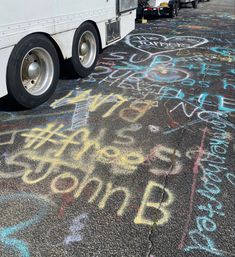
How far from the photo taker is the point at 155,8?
47.9ft

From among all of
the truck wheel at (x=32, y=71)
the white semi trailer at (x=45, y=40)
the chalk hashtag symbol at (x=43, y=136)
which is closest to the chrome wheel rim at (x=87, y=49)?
the white semi trailer at (x=45, y=40)

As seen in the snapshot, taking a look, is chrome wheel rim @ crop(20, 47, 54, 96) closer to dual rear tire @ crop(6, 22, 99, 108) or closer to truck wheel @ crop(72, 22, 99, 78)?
dual rear tire @ crop(6, 22, 99, 108)

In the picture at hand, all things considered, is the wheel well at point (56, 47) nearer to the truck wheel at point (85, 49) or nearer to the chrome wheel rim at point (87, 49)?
the truck wheel at point (85, 49)

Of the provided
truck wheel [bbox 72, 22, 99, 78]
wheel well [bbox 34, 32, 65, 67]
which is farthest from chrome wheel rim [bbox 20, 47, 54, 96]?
truck wheel [bbox 72, 22, 99, 78]

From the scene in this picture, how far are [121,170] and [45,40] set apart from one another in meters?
2.49

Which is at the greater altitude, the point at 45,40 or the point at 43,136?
the point at 45,40

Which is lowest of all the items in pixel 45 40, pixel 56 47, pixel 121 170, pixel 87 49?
pixel 121 170

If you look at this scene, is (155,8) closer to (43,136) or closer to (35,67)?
(35,67)

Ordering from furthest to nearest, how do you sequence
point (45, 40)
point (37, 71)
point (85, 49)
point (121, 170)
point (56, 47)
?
1. point (85, 49)
2. point (56, 47)
3. point (37, 71)
4. point (45, 40)
5. point (121, 170)

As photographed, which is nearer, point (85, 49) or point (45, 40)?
point (45, 40)

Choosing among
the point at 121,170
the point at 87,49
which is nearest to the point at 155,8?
the point at 87,49

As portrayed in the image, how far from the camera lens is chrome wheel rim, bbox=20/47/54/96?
474 centimetres

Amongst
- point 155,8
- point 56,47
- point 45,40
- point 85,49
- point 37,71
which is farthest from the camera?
point 155,8

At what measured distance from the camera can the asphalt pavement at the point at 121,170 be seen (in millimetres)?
2568
